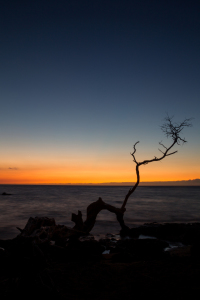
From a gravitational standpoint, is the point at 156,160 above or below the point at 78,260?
above

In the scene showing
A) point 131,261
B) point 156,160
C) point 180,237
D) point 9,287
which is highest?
point 156,160

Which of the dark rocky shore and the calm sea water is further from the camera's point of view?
the calm sea water

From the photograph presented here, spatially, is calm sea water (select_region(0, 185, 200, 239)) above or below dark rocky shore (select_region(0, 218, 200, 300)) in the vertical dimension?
below

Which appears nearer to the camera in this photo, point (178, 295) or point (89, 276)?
point (178, 295)

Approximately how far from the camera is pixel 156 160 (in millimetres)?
11820

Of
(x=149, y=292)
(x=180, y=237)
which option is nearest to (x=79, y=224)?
(x=180, y=237)

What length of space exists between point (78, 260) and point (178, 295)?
3455mm

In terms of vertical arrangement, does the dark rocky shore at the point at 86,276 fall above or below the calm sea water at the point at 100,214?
above

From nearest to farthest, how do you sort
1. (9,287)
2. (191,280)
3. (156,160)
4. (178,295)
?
(9,287) → (178,295) → (191,280) → (156,160)

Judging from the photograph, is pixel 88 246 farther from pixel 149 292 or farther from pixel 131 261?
pixel 149 292

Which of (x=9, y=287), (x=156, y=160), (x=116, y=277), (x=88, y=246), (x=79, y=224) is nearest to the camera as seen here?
(x=9, y=287)

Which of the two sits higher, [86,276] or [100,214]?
[86,276]

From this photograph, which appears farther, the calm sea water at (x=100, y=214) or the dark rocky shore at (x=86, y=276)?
the calm sea water at (x=100, y=214)

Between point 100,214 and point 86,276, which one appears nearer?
point 86,276
